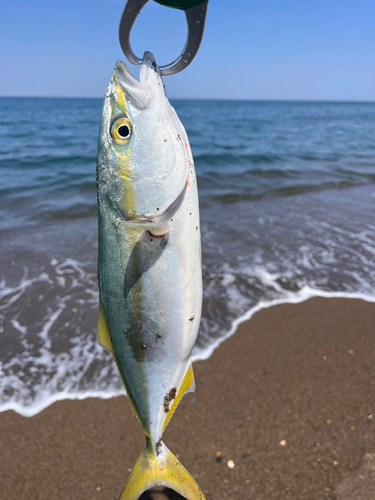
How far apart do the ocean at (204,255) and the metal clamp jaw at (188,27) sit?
341cm

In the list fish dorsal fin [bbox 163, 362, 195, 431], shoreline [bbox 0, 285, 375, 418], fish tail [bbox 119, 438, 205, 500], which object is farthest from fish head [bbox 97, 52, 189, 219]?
shoreline [bbox 0, 285, 375, 418]

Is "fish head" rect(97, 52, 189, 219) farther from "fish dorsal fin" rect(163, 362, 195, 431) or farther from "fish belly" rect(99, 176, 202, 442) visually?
"fish dorsal fin" rect(163, 362, 195, 431)

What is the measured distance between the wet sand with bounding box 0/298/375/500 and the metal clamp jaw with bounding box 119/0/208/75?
3.09 metres

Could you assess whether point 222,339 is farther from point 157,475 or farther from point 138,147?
point 138,147

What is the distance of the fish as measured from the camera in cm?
164

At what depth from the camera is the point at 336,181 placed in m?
12.9

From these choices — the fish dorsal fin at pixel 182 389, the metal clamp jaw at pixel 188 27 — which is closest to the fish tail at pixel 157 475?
the fish dorsal fin at pixel 182 389

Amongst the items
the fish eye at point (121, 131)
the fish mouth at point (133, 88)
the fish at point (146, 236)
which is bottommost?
the fish at point (146, 236)

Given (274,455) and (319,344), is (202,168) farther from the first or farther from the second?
(274,455)

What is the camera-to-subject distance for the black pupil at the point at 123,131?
1.64 m

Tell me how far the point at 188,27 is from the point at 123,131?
0.52m

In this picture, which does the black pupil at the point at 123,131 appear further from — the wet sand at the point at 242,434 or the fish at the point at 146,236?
the wet sand at the point at 242,434

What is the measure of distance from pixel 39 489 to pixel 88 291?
10.4 ft

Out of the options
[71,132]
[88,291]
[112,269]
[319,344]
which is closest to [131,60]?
[112,269]
